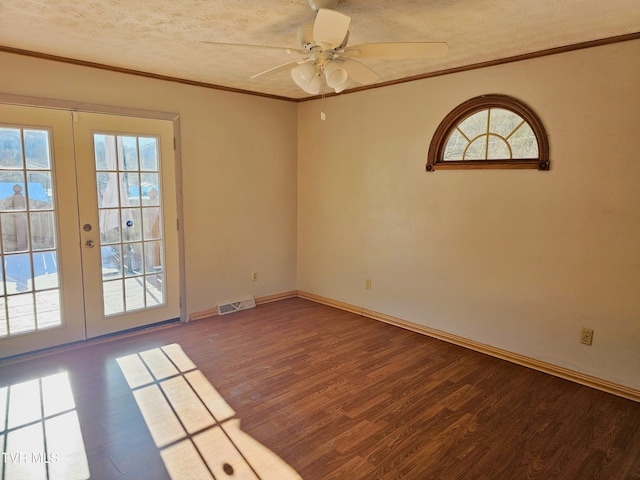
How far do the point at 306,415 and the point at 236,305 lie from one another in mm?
2293

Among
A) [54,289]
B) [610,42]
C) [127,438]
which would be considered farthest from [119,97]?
[610,42]

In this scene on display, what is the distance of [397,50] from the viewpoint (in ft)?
7.22

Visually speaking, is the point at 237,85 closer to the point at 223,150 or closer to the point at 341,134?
the point at 223,150

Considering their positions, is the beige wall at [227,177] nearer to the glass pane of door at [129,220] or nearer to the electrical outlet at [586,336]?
the glass pane of door at [129,220]

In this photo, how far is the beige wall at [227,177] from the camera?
3797 millimetres

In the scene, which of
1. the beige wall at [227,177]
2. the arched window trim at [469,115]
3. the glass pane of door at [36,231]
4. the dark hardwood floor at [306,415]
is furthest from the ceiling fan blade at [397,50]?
the glass pane of door at [36,231]

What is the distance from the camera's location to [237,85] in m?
4.29

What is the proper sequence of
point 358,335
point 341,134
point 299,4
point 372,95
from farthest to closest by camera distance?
point 341,134
point 372,95
point 358,335
point 299,4

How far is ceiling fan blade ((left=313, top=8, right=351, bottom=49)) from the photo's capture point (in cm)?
180

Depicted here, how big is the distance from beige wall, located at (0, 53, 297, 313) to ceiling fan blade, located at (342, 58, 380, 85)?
2274 millimetres

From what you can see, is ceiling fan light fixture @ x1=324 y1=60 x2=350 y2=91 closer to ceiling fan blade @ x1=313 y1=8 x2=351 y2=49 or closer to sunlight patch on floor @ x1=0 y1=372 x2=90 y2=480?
ceiling fan blade @ x1=313 y1=8 x2=351 y2=49

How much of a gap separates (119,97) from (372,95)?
2.47 metres


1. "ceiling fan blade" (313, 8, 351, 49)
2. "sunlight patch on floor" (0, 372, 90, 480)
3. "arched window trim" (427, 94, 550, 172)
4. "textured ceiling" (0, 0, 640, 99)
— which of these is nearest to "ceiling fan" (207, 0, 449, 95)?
"ceiling fan blade" (313, 8, 351, 49)

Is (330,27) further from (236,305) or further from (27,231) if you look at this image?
(236,305)
